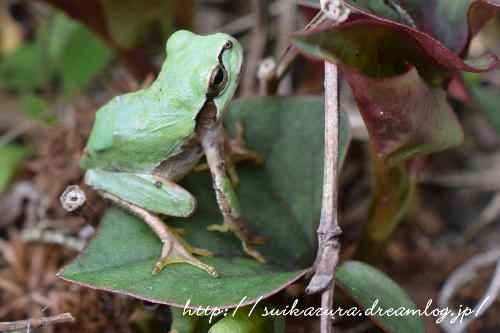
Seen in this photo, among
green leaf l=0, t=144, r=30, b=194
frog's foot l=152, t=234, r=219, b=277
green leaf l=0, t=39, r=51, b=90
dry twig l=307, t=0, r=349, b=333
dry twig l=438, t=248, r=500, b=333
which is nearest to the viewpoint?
dry twig l=307, t=0, r=349, b=333

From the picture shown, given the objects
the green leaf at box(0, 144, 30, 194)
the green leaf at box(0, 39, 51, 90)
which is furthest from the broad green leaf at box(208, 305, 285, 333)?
the green leaf at box(0, 39, 51, 90)

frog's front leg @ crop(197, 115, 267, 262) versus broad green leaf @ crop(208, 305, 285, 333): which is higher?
frog's front leg @ crop(197, 115, 267, 262)

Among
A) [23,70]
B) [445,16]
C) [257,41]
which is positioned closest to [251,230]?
[445,16]

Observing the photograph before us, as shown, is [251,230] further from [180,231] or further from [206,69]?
[206,69]

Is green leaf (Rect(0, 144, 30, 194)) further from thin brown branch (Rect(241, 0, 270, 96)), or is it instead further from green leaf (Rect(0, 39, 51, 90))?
thin brown branch (Rect(241, 0, 270, 96))

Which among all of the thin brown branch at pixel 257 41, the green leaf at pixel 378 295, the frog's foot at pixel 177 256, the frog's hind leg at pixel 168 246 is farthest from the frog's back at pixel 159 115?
the thin brown branch at pixel 257 41

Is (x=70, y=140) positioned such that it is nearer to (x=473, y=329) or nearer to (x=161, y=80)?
(x=161, y=80)

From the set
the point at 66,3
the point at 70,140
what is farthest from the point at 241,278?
the point at 66,3
